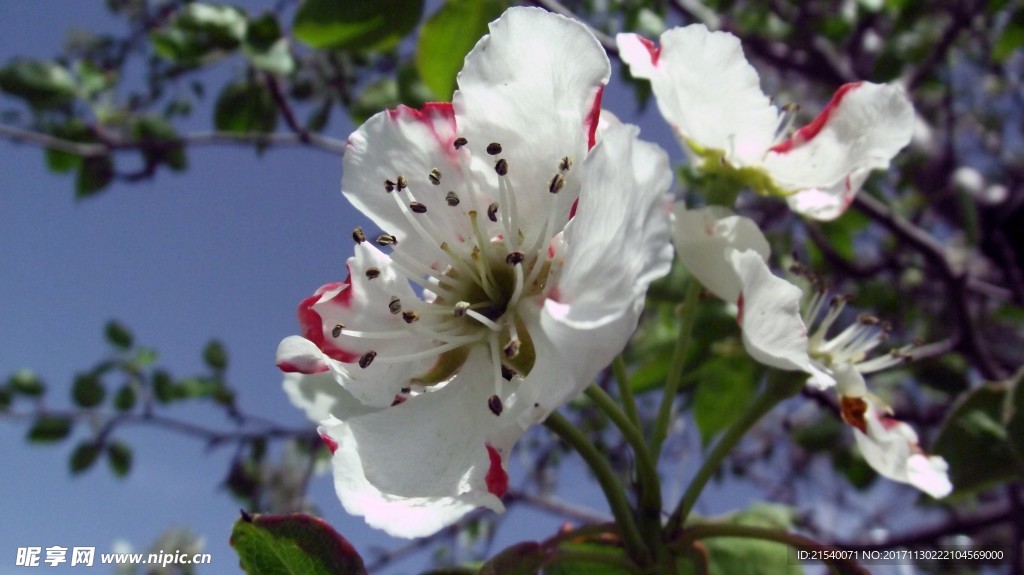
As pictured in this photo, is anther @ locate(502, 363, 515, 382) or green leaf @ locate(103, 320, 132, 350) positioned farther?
green leaf @ locate(103, 320, 132, 350)

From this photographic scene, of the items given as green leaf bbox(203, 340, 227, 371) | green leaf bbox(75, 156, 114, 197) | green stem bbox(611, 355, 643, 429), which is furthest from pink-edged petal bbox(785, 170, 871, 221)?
green leaf bbox(203, 340, 227, 371)

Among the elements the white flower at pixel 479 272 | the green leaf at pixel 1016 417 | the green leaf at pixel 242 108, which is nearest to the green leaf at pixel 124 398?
the green leaf at pixel 242 108

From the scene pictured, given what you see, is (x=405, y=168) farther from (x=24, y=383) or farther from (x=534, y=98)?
(x=24, y=383)

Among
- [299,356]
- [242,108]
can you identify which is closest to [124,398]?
[242,108]

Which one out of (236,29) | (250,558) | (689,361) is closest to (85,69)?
(236,29)

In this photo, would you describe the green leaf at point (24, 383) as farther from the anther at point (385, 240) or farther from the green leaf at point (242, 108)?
the anther at point (385, 240)

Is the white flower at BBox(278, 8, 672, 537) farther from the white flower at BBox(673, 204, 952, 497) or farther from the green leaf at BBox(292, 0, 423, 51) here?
the green leaf at BBox(292, 0, 423, 51)

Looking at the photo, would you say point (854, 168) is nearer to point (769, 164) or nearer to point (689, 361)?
point (769, 164)
